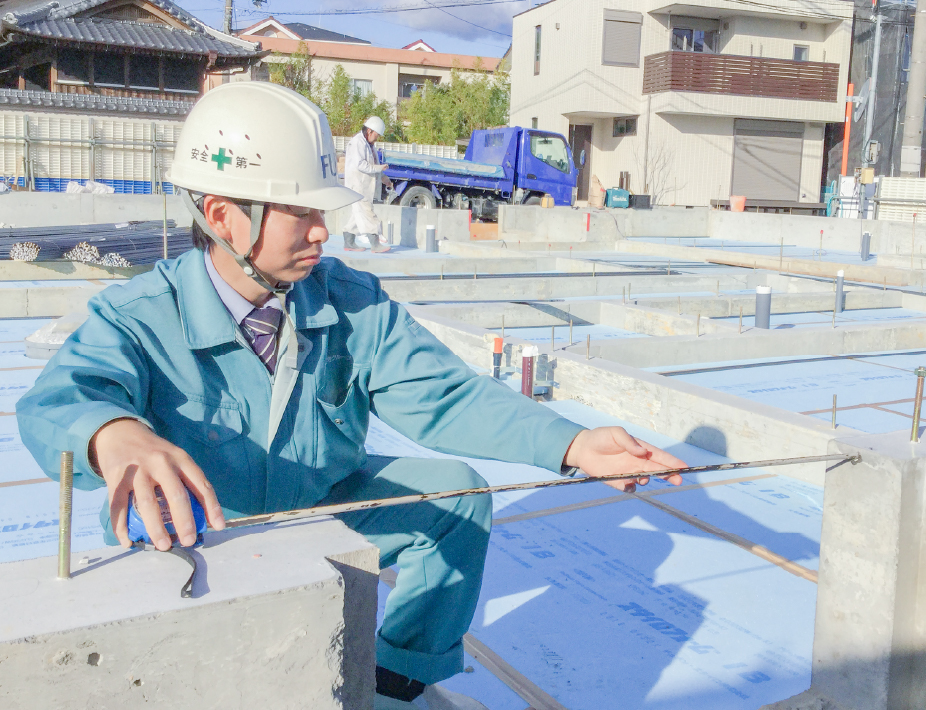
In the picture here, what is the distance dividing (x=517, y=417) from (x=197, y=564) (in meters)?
0.84

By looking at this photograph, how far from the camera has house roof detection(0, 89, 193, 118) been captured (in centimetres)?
2158

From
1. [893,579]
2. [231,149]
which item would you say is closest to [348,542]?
[231,149]

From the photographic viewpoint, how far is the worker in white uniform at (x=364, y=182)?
1148 cm

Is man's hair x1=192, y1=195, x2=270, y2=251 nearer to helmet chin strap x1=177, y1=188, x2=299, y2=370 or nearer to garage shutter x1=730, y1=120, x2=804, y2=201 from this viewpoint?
helmet chin strap x1=177, y1=188, x2=299, y2=370

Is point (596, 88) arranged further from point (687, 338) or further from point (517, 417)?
point (517, 417)

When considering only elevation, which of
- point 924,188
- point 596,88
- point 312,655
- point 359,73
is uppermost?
point 359,73

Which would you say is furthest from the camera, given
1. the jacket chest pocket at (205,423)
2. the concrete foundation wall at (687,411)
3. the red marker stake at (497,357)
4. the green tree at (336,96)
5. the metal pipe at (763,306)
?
the green tree at (336,96)

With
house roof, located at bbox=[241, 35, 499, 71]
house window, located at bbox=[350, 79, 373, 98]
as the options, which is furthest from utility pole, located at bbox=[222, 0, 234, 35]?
house window, located at bbox=[350, 79, 373, 98]

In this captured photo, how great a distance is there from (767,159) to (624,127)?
431 cm

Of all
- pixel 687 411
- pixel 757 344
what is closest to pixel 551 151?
pixel 757 344

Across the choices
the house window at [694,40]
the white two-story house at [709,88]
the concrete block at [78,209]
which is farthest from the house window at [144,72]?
the house window at [694,40]

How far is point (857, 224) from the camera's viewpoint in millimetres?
16375

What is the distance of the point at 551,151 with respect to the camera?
2033 cm

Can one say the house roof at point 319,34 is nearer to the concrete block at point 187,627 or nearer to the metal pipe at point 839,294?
the metal pipe at point 839,294
